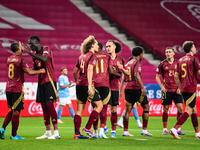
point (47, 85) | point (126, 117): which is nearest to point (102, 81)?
point (47, 85)

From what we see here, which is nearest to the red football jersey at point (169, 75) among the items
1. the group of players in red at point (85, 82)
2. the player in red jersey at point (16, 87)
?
the group of players in red at point (85, 82)

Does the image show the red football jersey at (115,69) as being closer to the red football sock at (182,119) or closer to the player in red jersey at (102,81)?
the player in red jersey at (102,81)

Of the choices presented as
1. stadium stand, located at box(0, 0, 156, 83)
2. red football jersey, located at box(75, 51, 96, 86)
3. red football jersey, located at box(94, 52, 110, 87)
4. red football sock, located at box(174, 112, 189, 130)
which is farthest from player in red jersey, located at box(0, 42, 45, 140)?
stadium stand, located at box(0, 0, 156, 83)

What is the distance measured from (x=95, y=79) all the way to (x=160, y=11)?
19134 millimetres

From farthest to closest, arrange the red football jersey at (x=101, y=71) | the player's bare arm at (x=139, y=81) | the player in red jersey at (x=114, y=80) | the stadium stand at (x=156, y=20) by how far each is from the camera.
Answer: the stadium stand at (x=156, y=20) → the player's bare arm at (x=139, y=81) → the player in red jersey at (x=114, y=80) → the red football jersey at (x=101, y=71)

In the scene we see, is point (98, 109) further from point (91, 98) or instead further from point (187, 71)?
point (187, 71)

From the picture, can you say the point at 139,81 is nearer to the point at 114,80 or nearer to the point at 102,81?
the point at 114,80

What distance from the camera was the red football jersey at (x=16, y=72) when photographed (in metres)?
6.97

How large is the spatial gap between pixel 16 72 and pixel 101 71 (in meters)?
1.84

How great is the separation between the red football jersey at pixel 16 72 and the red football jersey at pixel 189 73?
3.56 metres

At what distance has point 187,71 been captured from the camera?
7480 mm

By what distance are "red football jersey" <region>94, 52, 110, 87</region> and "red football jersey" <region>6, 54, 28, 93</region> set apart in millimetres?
1536

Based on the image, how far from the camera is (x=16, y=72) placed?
702 cm

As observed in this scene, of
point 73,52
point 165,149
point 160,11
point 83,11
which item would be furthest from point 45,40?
point 165,149
